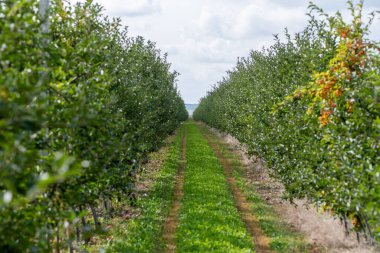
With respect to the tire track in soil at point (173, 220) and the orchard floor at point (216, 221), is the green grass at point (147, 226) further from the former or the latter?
the tire track in soil at point (173, 220)

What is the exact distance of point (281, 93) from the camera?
69.0 ft

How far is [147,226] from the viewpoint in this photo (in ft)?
56.6

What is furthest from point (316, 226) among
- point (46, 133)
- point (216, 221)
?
point (46, 133)

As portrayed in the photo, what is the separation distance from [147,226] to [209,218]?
2545 mm

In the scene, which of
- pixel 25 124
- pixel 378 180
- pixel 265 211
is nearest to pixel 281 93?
pixel 265 211

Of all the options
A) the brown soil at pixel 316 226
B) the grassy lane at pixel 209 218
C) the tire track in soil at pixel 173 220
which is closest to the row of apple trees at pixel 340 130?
the brown soil at pixel 316 226

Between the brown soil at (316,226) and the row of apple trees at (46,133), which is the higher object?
the row of apple trees at (46,133)

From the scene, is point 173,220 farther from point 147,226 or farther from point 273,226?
point 273,226

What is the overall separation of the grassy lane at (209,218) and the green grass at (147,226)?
736 mm

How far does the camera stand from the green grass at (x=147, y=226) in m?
14.9

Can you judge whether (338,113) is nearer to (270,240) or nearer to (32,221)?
(270,240)

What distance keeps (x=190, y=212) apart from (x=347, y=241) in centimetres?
659

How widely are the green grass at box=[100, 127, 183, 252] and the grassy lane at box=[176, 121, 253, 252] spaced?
0.74 meters

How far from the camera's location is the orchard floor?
596 inches
